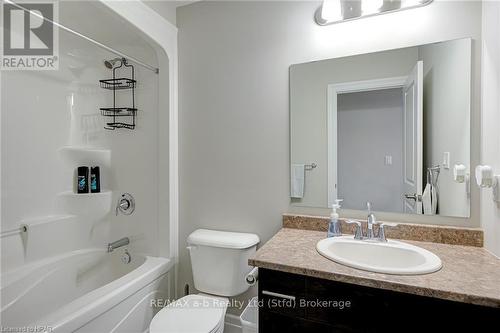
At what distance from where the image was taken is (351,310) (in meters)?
1.05

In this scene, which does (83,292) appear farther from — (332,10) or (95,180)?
(332,10)

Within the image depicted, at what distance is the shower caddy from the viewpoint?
2.20 metres

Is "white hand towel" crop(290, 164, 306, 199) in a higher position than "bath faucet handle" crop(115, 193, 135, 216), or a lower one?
higher

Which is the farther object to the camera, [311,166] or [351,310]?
[311,166]

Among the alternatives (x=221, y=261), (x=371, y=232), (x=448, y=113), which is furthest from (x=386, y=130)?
(x=221, y=261)

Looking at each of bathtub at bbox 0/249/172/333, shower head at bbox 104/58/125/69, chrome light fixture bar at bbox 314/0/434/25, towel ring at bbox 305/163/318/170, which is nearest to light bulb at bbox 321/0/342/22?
chrome light fixture bar at bbox 314/0/434/25

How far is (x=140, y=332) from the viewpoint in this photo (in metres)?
1.67

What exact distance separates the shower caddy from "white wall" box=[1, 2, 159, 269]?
0.18ft

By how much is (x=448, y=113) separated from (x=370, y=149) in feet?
1.37

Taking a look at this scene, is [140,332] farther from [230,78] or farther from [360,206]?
[230,78]

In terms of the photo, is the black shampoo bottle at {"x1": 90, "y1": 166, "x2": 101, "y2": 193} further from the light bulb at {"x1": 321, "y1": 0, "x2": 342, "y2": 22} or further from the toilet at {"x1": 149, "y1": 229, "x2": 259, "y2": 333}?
the light bulb at {"x1": 321, "y1": 0, "x2": 342, "y2": 22}

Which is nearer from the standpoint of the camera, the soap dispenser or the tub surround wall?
the tub surround wall

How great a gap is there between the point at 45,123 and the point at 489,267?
9.43ft

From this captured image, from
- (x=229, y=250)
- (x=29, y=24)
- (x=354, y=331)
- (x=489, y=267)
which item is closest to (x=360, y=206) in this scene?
(x=489, y=267)
